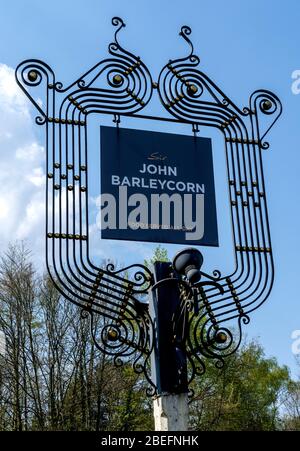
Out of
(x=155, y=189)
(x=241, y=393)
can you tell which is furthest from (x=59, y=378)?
(x=155, y=189)

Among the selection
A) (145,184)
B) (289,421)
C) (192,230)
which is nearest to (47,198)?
(145,184)

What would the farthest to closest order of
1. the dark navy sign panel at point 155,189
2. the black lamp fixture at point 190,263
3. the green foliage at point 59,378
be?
the green foliage at point 59,378, the dark navy sign panel at point 155,189, the black lamp fixture at point 190,263

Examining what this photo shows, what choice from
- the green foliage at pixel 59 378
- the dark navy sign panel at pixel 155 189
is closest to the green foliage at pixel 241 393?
the green foliage at pixel 59 378

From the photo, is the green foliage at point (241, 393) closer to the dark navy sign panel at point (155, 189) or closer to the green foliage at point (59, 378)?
the green foliage at point (59, 378)

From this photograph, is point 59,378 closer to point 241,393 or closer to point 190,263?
point 241,393

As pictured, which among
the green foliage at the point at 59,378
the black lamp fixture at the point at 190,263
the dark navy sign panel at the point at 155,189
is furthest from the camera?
the green foliage at the point at 59,378

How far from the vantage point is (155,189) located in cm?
604

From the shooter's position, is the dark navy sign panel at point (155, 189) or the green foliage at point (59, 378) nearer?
the dark navy sign panel at point (155, 189)

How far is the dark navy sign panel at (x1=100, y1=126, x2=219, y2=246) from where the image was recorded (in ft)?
19.4

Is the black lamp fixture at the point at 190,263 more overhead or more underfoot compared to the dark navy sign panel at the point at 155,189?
more underfoot

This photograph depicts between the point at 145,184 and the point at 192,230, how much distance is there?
24.1 inches

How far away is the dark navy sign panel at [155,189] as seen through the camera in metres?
5.91

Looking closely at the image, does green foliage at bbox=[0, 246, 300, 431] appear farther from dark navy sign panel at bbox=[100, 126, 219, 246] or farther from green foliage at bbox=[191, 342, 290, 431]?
dark navy sign panel at bbox=[100, 126, 219, 246]
